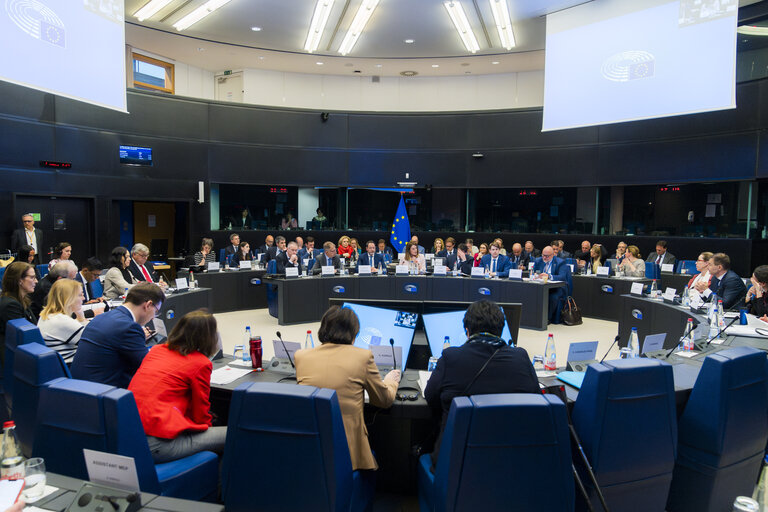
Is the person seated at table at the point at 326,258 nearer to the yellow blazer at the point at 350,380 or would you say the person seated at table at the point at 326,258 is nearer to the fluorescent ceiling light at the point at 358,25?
the fluorescent ceiling light at the point at 358,25

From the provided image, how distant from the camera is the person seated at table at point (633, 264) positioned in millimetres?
8234

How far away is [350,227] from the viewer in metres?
12.3

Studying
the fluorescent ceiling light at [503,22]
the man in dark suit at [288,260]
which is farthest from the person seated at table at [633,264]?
the man in dark suit at [288,260]

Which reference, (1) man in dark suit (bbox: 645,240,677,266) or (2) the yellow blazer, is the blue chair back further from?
(1) man in dark suit (bbox: 645,240,677,266)

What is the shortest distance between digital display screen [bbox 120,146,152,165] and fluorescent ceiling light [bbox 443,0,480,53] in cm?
664

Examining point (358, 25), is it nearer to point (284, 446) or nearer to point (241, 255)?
point (241, 255)

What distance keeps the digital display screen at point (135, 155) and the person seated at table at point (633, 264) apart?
949cm

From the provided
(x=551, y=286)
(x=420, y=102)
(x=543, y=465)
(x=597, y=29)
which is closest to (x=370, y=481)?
(x=543, y=465)

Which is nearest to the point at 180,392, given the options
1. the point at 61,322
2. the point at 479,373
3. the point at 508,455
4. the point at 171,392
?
the point at 171,392

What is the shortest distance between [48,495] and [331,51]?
1117cm

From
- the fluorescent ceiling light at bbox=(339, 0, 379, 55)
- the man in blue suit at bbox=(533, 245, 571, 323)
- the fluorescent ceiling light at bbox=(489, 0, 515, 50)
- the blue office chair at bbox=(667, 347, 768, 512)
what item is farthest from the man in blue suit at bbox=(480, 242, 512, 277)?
the blue office chair at bbox=(667, 347, 768, 512)

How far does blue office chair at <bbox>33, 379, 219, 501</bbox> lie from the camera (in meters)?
1.86

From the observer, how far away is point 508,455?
1806 mm

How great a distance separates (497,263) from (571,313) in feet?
4.88
